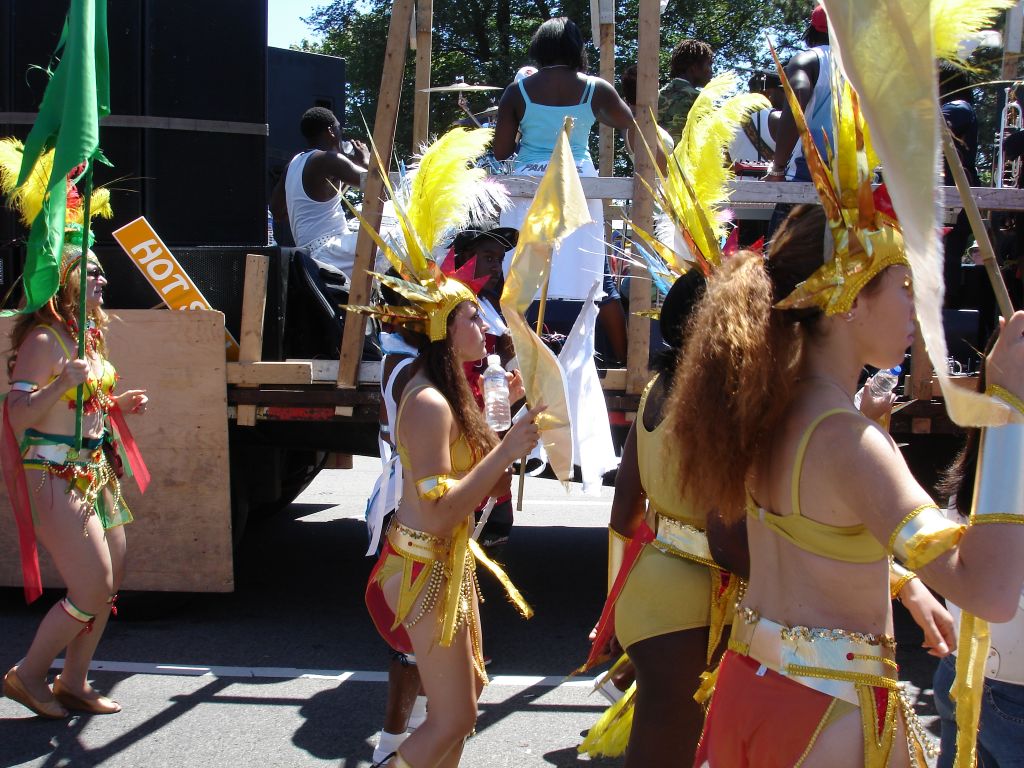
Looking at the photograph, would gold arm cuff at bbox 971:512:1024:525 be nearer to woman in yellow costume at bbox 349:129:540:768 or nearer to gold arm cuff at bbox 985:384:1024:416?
gold arm cuff at bbox 985:384:1024:416

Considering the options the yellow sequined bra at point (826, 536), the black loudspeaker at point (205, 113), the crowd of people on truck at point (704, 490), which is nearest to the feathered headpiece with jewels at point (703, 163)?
the crowd of people on truck at point (704, 490)

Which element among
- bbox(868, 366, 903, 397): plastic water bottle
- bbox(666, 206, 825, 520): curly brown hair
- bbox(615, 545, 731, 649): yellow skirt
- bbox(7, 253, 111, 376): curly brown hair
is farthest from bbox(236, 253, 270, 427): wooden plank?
bbox(666, 206, 825, 520): curly brown hair

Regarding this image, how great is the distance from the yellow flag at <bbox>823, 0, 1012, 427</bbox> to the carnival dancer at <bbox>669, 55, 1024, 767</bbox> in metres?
→ 0.32

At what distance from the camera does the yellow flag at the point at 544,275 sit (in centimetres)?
288

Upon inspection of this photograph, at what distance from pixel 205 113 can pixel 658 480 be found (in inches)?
183

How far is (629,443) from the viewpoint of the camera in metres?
3.06

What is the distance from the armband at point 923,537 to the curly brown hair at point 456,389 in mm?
1568

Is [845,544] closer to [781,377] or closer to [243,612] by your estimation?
[781,377]

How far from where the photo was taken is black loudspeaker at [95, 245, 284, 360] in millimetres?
5246

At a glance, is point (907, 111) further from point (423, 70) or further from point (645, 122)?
point (423, 70)

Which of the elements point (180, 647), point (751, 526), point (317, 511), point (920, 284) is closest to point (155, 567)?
point (180, 647)

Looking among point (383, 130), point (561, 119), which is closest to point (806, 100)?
point (561, 119)

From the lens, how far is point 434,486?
2.96m

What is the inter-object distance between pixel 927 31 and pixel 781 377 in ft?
2.11
